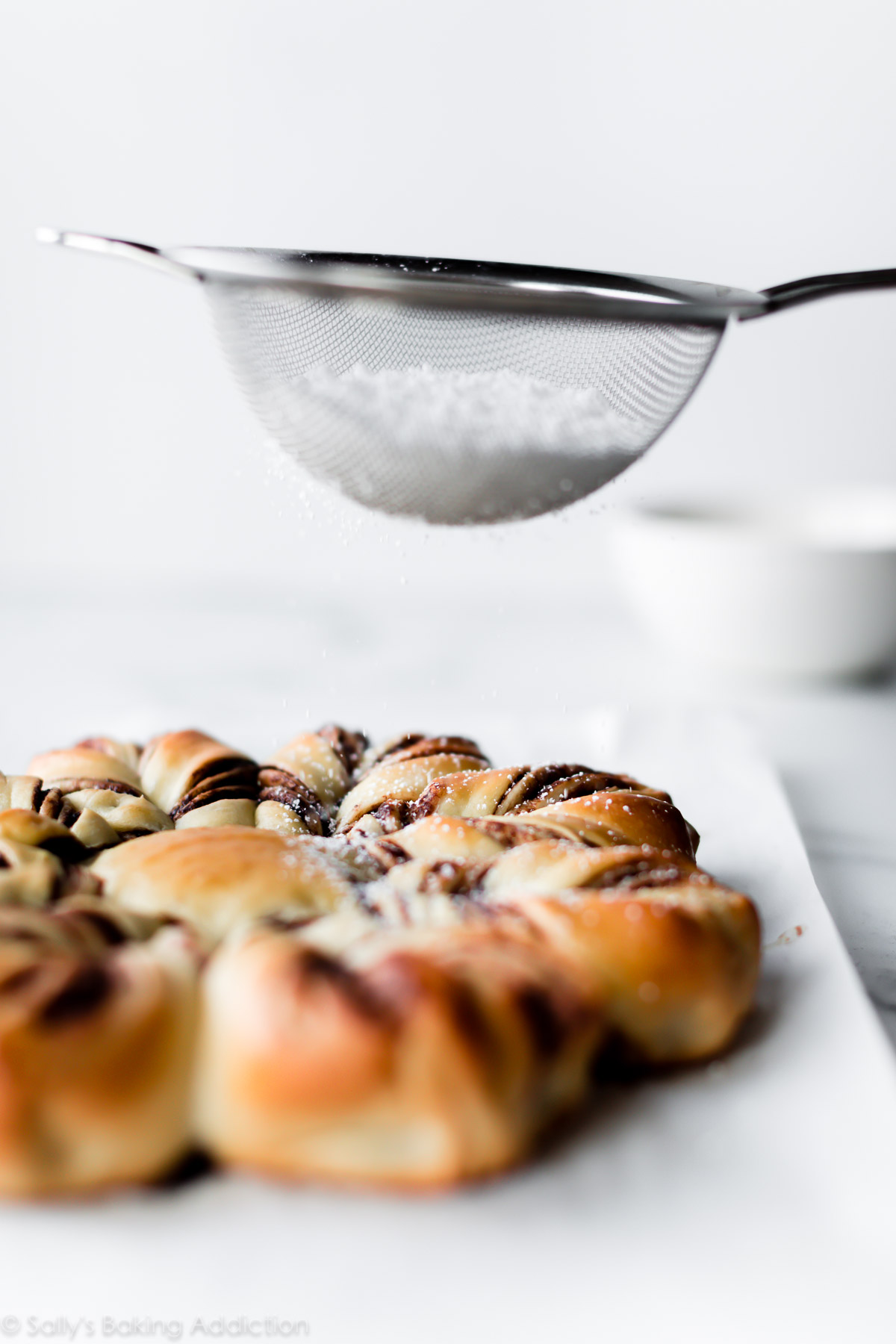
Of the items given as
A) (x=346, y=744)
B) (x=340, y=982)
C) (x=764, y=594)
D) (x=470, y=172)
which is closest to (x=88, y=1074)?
(x=340, y=982)

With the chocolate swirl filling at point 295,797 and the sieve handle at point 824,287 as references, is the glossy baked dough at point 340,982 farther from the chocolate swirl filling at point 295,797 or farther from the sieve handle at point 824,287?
the sieve handle at point 824,287

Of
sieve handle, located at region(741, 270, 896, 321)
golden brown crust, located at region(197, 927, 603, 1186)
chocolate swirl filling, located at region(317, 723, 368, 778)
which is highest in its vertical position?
sieve handle, located at region(741, 270, 896, 321)

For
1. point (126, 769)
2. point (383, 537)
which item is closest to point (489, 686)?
point (383, 537)

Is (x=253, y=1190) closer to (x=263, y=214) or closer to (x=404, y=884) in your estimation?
(x=404, y=884)

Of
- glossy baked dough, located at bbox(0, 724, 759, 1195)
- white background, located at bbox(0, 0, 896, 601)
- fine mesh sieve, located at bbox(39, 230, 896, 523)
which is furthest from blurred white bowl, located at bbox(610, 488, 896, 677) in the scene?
glossy baked dough, located at bbox(0, 724, 759, 1195)

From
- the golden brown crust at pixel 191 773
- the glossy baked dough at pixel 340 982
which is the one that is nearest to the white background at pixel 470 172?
the golden brown crust at pixel 191 773

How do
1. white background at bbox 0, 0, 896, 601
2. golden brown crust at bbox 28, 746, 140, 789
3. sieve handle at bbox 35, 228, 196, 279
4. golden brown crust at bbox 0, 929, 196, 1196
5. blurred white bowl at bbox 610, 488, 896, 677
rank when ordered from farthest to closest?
white background at bbox 0, 0, 896, 601, blurred white bowl at bbox 610, 488, 896, 677, golden brown crust at bbox 28, 746, 140, 789, sieve handle at bbox 35, 228, 196, 279, golden brown crust at bbox 0, 929, 196, 1196

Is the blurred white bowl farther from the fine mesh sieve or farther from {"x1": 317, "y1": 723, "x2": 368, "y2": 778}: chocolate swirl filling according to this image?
{"x1": 317, "y1": 723, "x2": 368, "y2": 778}: chocolate swirl filling
